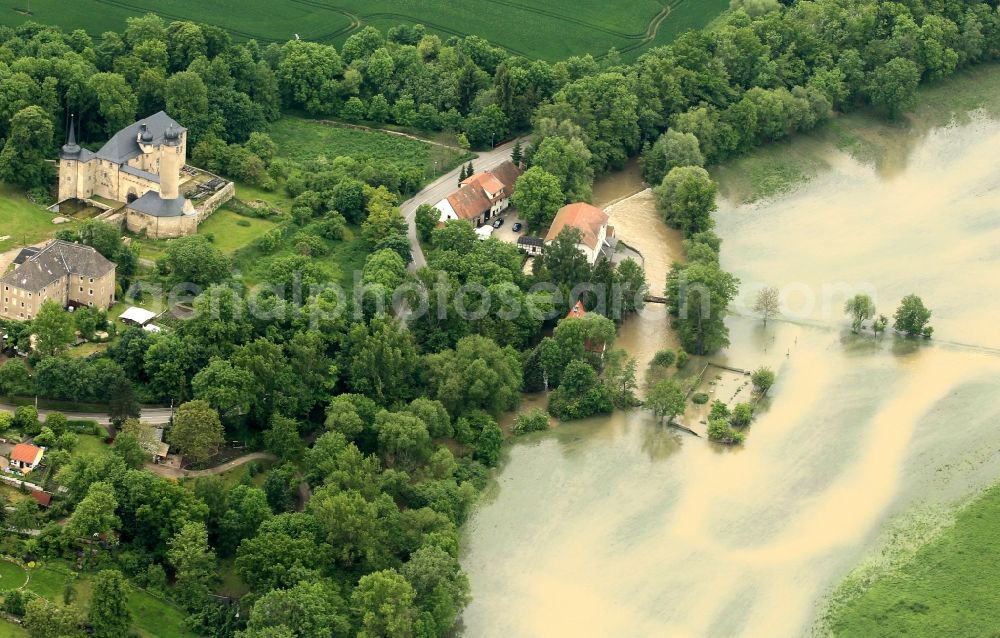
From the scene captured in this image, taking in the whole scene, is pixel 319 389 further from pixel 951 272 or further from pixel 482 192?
pixel 951 272

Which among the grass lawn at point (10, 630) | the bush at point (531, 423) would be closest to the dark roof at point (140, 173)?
the bush at point (531, 423)

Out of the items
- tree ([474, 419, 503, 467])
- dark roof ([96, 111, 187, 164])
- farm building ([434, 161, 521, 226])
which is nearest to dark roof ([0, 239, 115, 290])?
dark roof ([96, 111, 187, 164])

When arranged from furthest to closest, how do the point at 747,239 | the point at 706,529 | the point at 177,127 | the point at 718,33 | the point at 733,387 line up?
the point at 718,33 → the point at 747,239 → the point at 177,127 → the point at 733,387 → the point at 706,529

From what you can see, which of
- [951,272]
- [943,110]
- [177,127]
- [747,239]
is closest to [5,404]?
[177,127]

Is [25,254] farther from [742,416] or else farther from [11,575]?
[742,416]

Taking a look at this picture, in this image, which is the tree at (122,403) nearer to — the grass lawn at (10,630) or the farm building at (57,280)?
the farm building at (57,280)

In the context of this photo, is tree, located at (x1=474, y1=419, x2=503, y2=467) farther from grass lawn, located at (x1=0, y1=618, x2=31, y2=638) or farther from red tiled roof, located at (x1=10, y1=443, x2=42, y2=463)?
grass lawn, located at (x1=0, y1=618, x2=31, y2=638)
